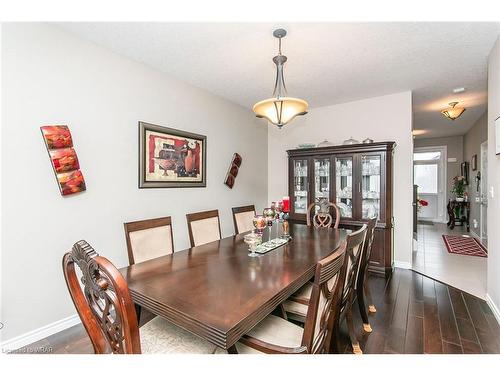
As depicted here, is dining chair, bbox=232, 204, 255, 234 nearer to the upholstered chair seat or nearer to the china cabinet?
the china cabinet

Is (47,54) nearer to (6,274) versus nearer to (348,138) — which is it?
(6,274)

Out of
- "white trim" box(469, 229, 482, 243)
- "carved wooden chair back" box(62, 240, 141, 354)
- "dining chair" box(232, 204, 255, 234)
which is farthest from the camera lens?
"white trim" box(469, 229, 482, 243)

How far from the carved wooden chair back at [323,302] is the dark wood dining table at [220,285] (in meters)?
0.19

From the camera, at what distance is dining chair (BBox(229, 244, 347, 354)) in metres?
1.04

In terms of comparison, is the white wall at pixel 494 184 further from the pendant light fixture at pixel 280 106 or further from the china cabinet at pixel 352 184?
the pendant light fixture at pixel 280 106

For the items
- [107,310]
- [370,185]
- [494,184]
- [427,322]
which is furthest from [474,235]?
[107,310]

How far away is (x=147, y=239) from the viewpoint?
201 cm

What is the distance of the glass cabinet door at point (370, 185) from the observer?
3588 millimetres

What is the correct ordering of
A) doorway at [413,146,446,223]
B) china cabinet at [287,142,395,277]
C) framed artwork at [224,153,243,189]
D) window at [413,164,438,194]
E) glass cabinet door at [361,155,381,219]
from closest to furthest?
china cabinet at [287,142,395,277] → glass cabinet door at [361,155,381,219] → framed artwork at [224,153,243,189] → doorway at [413,146,446,223] → window at [413,164,438,194]

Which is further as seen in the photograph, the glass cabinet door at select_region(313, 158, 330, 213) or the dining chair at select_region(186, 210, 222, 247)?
the glass cabinet door at select_region(313, 158, 330, 213)

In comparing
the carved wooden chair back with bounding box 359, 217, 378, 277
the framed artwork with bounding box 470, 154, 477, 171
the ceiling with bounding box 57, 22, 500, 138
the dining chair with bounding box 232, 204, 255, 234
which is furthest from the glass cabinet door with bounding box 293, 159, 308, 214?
the framed artwork with bounding box 470, 154, 477, 171

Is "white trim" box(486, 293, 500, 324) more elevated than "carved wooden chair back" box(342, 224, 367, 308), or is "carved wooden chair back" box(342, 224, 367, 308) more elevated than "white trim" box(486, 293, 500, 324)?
"carved wooden chair back" box(342, 224, 367, 308)

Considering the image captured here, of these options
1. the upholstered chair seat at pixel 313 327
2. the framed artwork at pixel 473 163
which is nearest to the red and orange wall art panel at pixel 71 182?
the upholstered chair seat at pixel 313 327

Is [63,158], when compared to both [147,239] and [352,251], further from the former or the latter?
[352,251]
